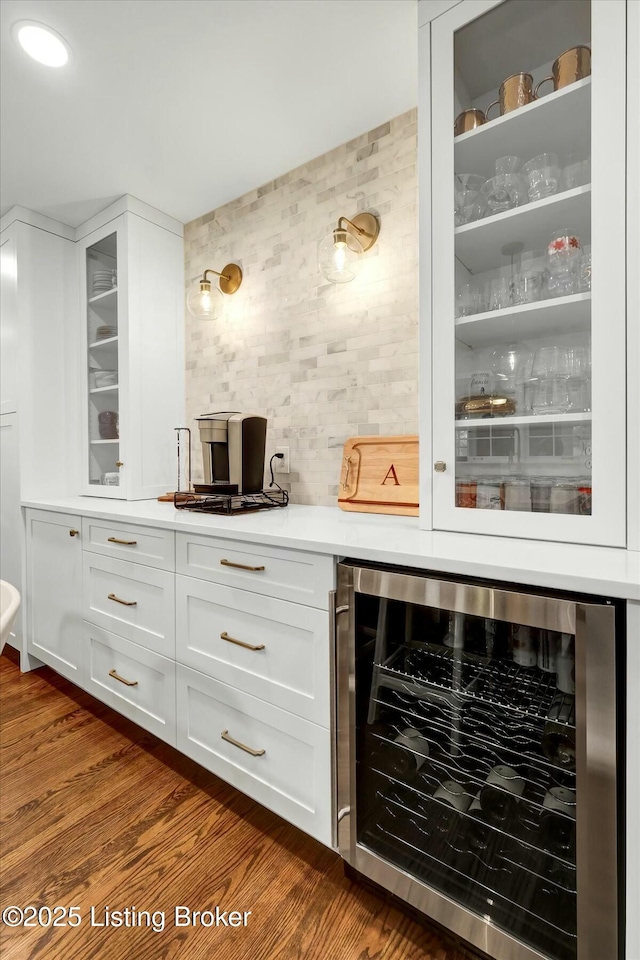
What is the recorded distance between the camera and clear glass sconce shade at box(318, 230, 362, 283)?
5.66ft

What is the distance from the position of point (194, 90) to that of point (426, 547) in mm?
1771

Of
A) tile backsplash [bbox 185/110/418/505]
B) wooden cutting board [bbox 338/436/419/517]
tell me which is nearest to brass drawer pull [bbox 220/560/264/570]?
wooden cutting board [bbox 338/436/419/517]

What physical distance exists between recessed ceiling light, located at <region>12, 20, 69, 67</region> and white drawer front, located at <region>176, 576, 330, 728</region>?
1.75 meters

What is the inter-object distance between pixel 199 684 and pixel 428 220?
157 centimetres

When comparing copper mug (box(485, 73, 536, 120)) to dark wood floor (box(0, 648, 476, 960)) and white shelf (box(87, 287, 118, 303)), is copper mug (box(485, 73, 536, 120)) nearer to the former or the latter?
white shelf (box(87, 287, 118, 303))

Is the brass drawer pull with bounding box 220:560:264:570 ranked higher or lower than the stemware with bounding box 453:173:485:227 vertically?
lower

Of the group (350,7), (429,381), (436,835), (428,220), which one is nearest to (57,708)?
(436,835)

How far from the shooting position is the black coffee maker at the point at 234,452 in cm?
184

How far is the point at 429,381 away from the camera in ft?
4.28

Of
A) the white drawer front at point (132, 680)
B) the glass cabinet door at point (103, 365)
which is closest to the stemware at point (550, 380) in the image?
the white drawer front at point (132, 680)

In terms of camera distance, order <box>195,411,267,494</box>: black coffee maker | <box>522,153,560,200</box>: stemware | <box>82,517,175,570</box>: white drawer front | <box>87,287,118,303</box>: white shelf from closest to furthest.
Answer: <box>522,153,560,200</box>: stemware, <box>82,517,175,570</box>: white drawer front, <box>195,411,267,494</box>: black coffee maker, <box>87,287,118,303</box>: white shelf

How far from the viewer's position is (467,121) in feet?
4.10

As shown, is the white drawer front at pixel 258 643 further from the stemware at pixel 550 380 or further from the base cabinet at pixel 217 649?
the stemware at pixel 550 380

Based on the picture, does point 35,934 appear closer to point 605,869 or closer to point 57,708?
point 57,708
